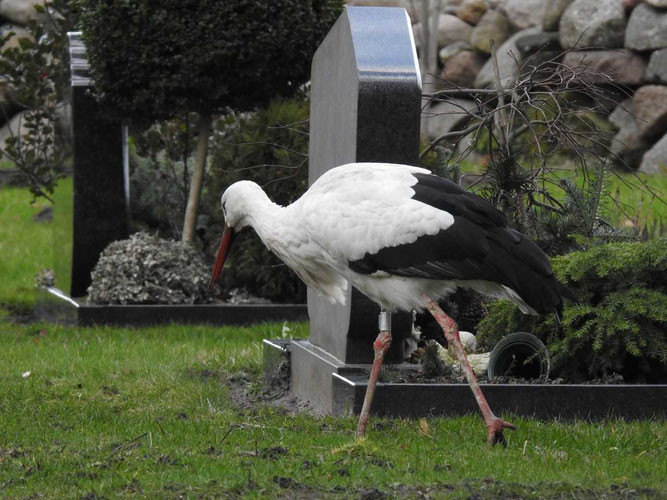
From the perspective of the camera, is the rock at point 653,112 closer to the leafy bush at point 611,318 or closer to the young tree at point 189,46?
the young tree at point 189,46

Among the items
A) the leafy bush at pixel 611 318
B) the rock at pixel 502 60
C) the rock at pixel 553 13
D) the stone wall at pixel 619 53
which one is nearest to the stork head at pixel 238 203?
the leafy bush at pixel 611 318

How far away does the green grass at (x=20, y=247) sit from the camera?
47.0 ft

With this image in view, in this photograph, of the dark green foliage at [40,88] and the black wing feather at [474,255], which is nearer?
the black wing feather at [474,255]

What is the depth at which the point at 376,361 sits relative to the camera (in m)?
6.33

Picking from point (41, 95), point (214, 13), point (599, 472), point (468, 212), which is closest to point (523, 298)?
point (468, 212)

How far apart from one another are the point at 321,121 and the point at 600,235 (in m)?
2.02

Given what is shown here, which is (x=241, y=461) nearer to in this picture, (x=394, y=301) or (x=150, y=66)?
(x=394, y=301)

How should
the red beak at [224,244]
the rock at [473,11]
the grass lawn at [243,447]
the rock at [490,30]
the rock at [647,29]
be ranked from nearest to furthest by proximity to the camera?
the grass lawn at [243,447] < the red beak at [224,244] < the rock at [647,29] < the rock at [490,30] < the rock at [473,11]

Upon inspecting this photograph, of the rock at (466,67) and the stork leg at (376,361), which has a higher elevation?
the stork leg at (376,361)

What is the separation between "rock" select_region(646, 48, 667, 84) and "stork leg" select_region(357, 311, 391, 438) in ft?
46.7

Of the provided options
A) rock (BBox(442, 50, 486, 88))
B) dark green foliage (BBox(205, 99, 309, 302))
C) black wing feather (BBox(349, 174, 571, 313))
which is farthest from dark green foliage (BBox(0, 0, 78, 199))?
rock (BBox(442, 50, 486, 88))

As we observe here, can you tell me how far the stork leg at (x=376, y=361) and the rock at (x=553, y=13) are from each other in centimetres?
1594

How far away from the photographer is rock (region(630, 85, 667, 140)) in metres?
19.2

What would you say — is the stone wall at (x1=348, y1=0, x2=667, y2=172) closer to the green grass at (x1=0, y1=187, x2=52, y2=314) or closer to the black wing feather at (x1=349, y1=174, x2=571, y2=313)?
the green grass at (x1=0, y1=187, x2=52, y2=314)
